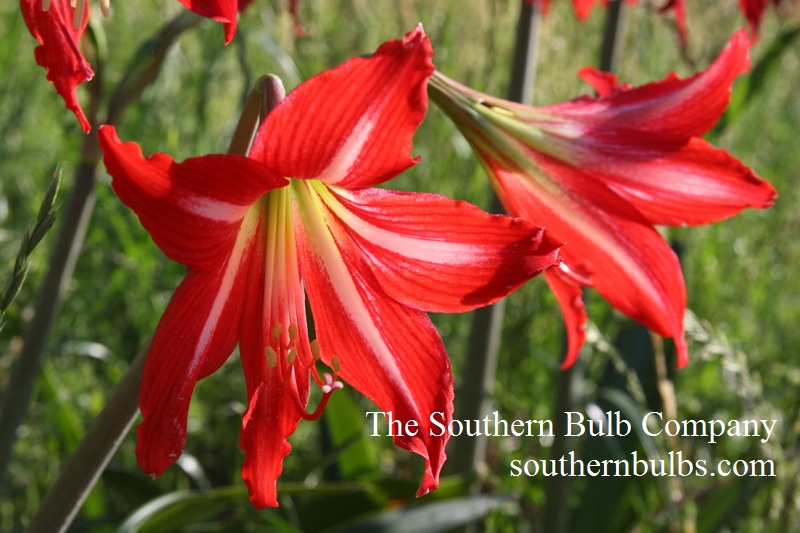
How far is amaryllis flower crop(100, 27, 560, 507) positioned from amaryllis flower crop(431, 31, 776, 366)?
171 millimetres

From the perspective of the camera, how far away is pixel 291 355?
0.79 m

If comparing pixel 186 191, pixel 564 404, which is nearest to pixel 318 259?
pixel 186 191

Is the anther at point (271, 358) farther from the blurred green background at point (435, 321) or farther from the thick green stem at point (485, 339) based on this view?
the thick green stem at point (485, 339)

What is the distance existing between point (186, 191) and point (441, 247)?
210mm

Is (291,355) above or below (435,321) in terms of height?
below

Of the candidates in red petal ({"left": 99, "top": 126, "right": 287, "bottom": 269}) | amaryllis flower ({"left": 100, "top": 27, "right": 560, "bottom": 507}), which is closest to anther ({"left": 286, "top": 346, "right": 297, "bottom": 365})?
amaryllis flower ({"left": 100, "top": 27, "right": 560, "bottom": 507})

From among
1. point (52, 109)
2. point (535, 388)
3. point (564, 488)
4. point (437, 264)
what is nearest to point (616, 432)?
point (564, 488)

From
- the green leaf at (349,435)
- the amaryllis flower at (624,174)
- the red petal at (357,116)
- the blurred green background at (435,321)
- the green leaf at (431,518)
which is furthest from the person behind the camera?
the green leaf at (349,435)

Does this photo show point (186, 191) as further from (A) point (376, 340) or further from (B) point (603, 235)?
(B) point (603, 235)

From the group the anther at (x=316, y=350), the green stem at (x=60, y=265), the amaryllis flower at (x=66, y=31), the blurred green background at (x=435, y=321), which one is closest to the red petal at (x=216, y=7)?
the amaryllis flower at (x=66, y=31)

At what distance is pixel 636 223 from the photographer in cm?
93

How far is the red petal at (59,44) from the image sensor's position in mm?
704

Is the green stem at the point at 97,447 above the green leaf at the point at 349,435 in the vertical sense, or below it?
below

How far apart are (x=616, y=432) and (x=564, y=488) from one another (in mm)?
181
